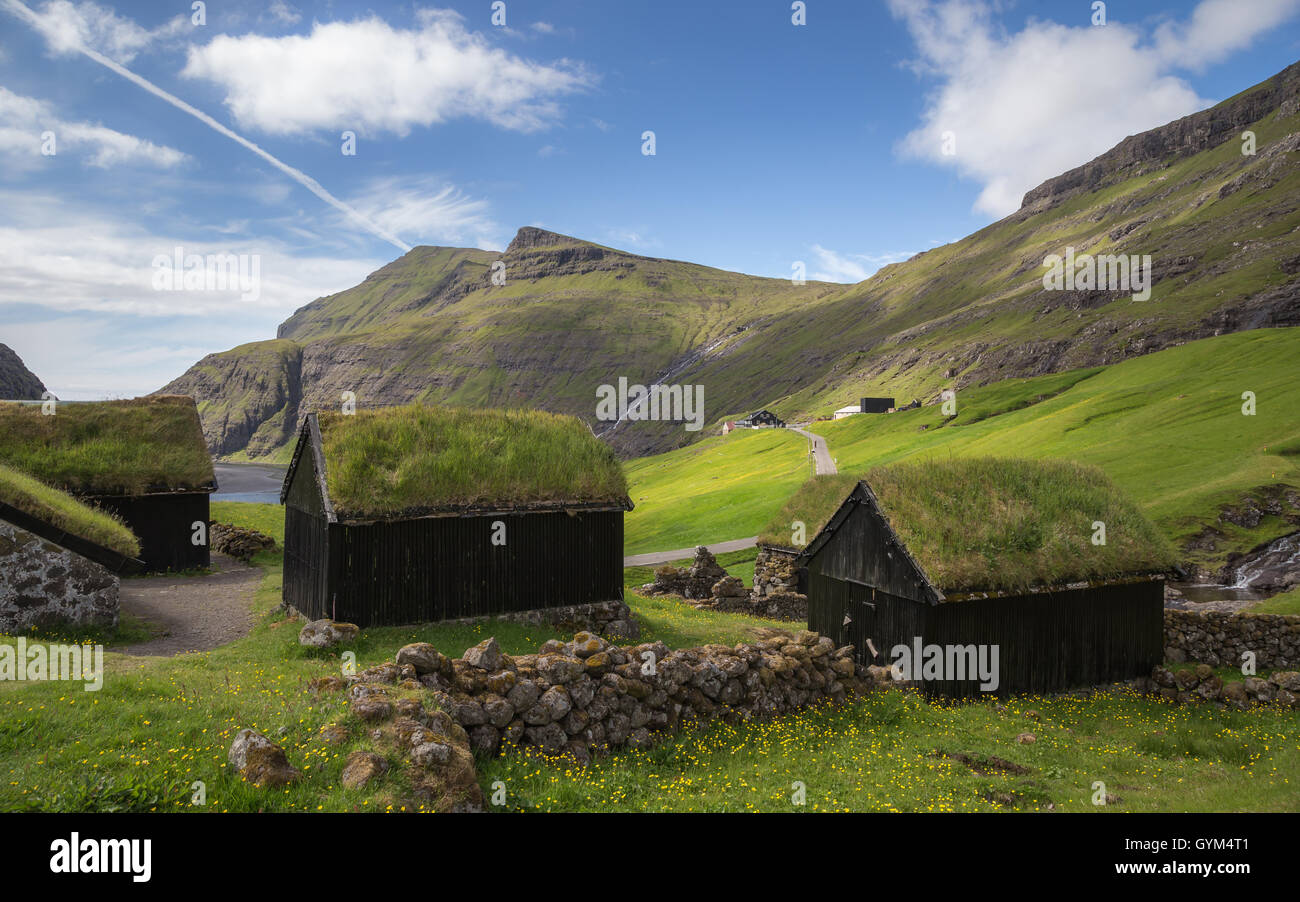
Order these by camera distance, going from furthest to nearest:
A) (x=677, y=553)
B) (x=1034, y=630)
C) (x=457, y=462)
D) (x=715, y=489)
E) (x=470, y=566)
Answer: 1. (x=715, y=489)
2. (x=677, y=553)
3. (x=457, y=462)
4. (x=470, y=566)
5. (x=1034, y=630)

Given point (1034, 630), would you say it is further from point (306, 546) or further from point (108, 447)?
point (108, 447)

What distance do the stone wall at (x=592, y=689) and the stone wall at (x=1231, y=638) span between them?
18906 mm

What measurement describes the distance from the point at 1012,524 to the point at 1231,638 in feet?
39.7

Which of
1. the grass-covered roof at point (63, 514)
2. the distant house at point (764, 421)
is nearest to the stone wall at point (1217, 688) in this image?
the grass-covered roof at point (63, 514)

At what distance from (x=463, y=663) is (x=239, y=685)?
3995 mm

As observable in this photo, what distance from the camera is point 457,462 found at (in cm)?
2270

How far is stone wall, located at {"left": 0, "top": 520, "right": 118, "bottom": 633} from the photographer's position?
1977 cm

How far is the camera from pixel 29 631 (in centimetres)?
1958

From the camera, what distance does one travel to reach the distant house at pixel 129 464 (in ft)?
104

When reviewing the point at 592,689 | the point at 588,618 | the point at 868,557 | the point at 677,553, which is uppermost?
the point at 868,557

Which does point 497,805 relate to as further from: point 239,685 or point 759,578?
point 759,578

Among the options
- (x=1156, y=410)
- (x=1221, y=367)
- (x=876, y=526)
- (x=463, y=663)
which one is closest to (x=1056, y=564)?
(x=876, y=526)

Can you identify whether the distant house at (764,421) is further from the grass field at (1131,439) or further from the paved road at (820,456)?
the grass field at (1131,439)

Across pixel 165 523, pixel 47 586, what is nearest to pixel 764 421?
pixel 165 523
